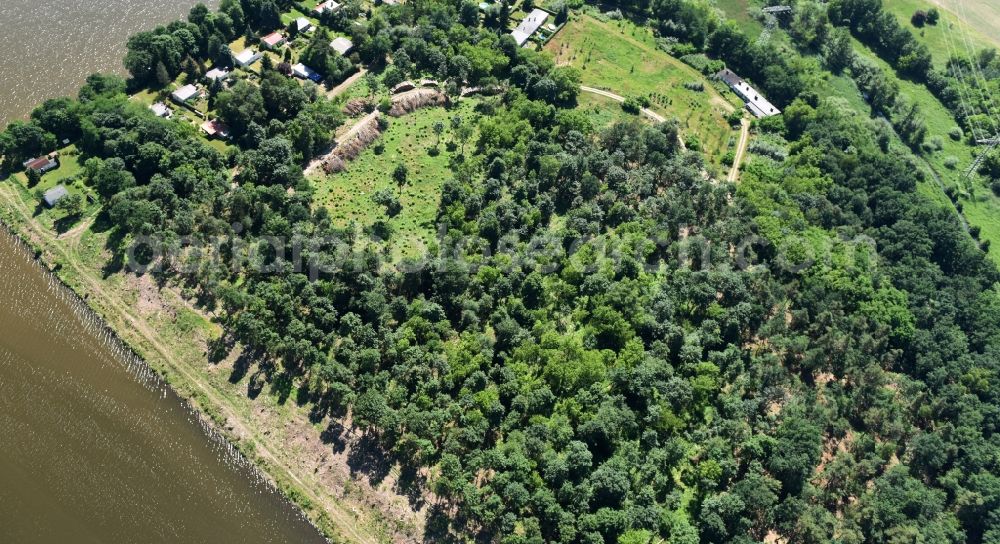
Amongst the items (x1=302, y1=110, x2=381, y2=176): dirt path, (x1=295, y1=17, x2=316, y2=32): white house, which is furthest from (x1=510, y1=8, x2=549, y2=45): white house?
(x1=295, y1=17, x2=316, y2=32): white house

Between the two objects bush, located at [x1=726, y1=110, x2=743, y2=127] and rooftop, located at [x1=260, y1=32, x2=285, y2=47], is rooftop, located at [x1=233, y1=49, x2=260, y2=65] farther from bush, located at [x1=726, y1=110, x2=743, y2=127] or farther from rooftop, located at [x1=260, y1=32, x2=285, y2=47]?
bush, located at [x1=726, y1=110, x2=743, y2=127]

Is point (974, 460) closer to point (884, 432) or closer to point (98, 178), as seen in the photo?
point (884, 432)

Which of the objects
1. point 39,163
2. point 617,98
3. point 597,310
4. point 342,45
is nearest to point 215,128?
point 39,163

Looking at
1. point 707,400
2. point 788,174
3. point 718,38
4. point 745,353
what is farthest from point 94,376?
point 718,38

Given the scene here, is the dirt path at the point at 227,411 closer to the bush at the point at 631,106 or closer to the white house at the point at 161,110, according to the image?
the white house at the point at 161,110

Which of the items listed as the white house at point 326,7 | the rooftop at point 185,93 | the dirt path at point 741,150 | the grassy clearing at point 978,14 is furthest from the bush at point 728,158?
the rooftop at point 185,93

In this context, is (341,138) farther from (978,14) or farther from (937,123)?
(978,14)
